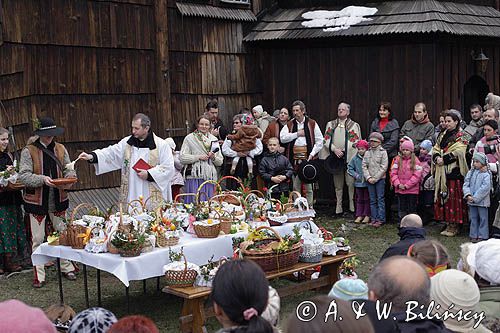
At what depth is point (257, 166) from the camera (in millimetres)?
11320

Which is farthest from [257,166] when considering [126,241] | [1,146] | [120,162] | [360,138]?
[126,241]

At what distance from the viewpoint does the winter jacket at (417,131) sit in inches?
439

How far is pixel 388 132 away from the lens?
11.5m

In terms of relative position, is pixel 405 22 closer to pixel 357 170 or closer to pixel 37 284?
pixel 357 170

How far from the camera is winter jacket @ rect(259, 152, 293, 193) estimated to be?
11.0m

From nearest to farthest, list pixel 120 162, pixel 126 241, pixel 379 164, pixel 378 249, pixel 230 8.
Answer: pixel 126 241, pixel 120 162, pixel 378 249, pixel 379 164, pixel 230 8

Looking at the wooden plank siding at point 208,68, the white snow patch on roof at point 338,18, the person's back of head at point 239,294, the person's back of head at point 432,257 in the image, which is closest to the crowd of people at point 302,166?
the wooden plank siding at point 208,68

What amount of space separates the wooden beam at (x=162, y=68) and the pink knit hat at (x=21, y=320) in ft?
28.6

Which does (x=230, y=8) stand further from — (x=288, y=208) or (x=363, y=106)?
(x=288, y=208)

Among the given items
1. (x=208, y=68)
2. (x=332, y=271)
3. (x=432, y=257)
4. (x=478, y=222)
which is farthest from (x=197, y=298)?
(x=208, y=68)

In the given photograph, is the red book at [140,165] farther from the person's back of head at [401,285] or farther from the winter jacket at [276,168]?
the person's back of head at [401,285]

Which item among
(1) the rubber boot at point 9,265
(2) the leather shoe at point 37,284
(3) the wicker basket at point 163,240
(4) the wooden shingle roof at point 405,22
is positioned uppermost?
(4) the wooden shingle roof at point 405,22

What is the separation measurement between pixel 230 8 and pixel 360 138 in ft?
11.2

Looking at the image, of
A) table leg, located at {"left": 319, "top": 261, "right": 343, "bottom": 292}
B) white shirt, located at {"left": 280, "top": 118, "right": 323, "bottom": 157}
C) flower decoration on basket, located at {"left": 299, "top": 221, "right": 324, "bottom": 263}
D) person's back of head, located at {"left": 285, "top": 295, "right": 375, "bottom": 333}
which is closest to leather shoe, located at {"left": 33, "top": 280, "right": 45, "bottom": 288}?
flower decoration on basket, located at {"left": 299, "top": 221, "right": 324, "bottom": 263}
